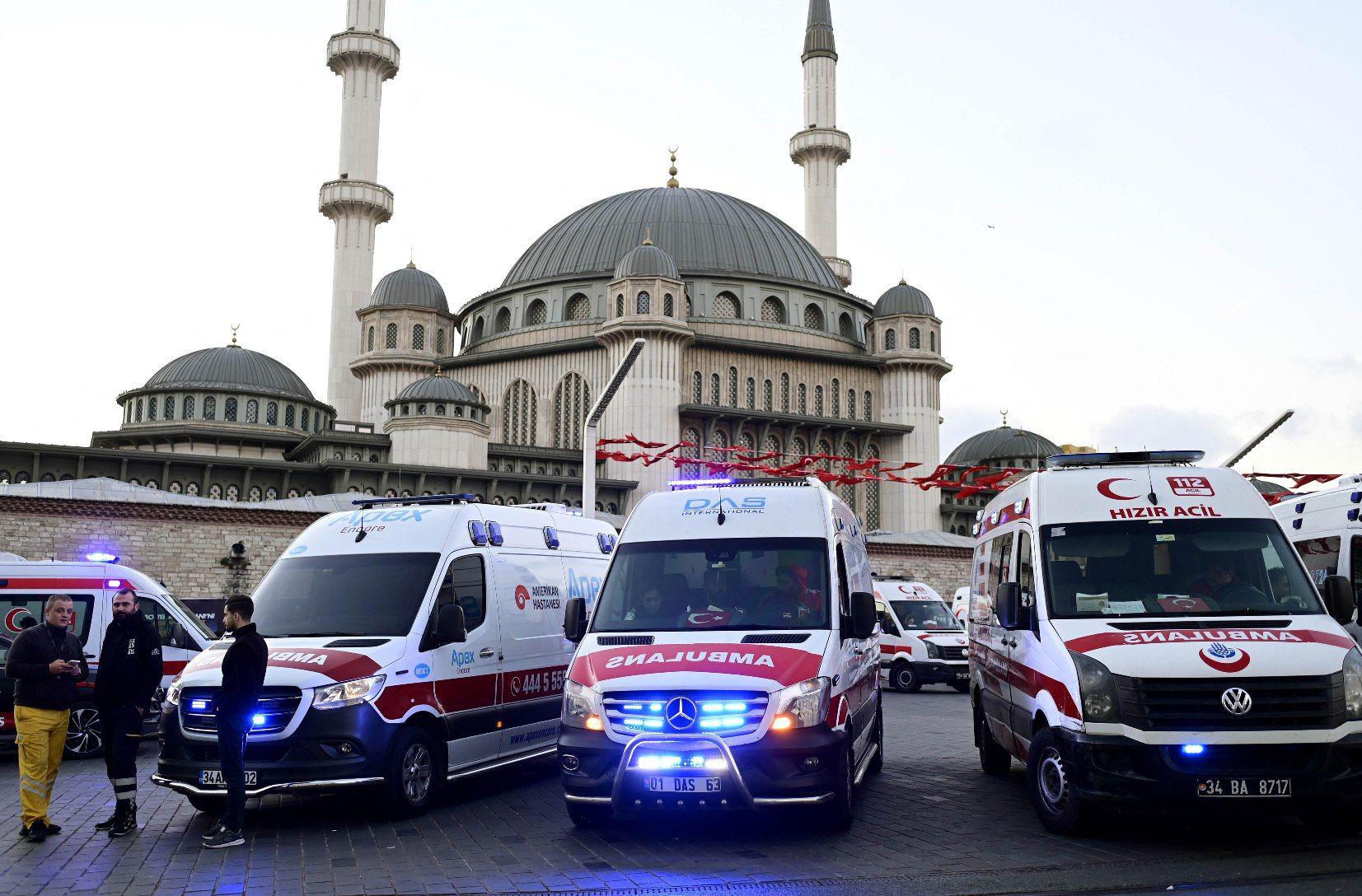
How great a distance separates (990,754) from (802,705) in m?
4.00

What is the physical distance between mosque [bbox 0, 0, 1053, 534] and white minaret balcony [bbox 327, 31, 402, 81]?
0.25 feet

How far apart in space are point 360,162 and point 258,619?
5021 cm

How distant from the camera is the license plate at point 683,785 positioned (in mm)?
7344

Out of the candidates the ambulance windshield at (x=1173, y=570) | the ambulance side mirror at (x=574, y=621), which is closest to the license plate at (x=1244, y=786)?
the ambulance windshield at (x=1173, y=570)

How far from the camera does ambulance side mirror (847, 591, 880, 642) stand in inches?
323

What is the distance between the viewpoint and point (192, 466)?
43.8 meters

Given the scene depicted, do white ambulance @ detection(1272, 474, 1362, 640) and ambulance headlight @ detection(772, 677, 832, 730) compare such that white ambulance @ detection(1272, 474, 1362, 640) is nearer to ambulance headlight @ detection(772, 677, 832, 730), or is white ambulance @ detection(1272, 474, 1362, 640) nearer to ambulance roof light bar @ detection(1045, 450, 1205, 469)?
ambulance roof light bar @ detection(1045, 450, 1205, 469)

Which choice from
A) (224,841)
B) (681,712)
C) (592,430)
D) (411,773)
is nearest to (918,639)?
(592,430)

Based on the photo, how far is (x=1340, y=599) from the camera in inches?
305

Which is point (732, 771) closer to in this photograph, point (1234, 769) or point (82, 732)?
point (1234, 769)

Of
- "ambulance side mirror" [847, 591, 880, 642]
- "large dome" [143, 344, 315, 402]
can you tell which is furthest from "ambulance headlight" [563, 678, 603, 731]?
"large dome" [143, 344, 315, 402]

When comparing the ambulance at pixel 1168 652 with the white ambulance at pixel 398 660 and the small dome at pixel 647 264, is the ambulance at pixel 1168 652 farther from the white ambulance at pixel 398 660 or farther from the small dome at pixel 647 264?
the small dome at pixel 647 264

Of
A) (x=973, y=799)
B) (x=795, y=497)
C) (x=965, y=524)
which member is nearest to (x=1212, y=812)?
(x=973, y=799)

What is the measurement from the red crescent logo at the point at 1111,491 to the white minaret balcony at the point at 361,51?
175 feet
